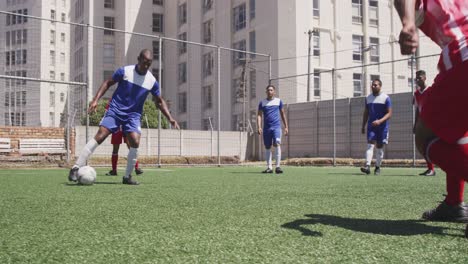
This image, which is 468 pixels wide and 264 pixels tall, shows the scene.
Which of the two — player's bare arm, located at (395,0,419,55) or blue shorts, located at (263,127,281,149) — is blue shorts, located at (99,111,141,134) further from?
player's bare arm, located at (395,0,419,55)

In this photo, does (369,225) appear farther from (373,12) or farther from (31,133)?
(373,12)

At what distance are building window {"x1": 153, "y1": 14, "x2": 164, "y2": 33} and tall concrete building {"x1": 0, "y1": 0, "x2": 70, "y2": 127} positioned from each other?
2952 centimetres

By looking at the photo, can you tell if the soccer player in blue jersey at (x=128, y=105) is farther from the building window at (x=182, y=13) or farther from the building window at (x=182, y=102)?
the building window at (x=182, y=13)

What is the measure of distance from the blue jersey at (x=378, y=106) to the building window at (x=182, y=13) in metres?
37.2

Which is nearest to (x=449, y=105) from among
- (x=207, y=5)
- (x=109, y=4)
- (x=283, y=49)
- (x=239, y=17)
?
(x=283, y=49)

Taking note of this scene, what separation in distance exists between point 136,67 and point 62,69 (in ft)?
44.9

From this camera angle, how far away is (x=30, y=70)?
1819cm

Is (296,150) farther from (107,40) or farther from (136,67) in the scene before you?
(136,67)

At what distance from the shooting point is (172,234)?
3.14 meters

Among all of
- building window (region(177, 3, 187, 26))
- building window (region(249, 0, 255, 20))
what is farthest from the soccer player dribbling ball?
building window (region(177, 3, 187, 26))

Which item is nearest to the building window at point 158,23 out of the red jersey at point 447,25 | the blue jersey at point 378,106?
the blue jersey at point 378,106

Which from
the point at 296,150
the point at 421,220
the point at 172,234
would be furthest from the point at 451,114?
the point at 296,150

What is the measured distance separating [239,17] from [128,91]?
108 feet

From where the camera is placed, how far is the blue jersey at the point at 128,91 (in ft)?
25.9
